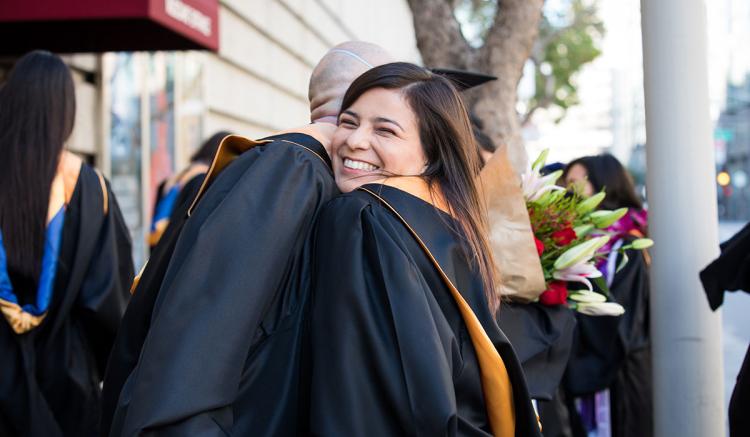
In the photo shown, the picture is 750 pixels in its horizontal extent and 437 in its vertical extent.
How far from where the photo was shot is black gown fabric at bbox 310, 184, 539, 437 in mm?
1832

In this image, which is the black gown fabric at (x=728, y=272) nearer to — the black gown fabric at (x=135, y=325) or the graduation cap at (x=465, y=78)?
the graduation cap at (x=465, y=78)

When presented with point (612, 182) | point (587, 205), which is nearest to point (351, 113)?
point (587, 205)

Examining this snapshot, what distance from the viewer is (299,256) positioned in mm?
Result: 2033

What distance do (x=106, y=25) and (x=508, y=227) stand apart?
4.79 meters

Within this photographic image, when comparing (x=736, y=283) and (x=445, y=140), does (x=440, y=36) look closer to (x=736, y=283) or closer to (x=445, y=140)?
(x=736, y=283)

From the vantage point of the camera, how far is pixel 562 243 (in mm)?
3068

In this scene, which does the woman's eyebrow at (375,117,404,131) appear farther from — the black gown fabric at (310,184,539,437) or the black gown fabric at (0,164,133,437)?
the black gown fabric at (0,164,133,437)

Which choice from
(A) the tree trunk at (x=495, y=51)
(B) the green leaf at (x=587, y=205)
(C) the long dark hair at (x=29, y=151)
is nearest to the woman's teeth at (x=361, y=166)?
(B) the green leaf at (x=587, y=205)

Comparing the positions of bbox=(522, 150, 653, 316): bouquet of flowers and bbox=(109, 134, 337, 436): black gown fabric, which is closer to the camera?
bbox=(109, 134, 337, 436): black gown fabric

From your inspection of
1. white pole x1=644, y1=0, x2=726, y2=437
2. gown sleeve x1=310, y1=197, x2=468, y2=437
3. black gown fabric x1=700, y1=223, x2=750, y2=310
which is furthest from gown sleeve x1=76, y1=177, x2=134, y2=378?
black gown fabric x1=700, y1=223, x2=750, y2=310

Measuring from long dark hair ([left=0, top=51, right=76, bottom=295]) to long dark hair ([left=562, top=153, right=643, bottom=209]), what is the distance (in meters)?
2.81

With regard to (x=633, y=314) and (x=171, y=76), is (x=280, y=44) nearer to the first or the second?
(x=171, y=76)

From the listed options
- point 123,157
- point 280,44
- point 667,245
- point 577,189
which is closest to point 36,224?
point 577,189

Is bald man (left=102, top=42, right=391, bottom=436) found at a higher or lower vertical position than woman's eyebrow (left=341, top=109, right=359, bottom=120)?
lower
